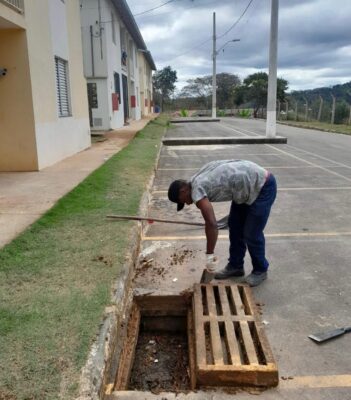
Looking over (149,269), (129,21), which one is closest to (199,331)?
(149,269)

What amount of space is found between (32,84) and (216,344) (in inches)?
284

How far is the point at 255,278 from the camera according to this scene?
13.4ft

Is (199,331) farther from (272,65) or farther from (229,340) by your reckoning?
(272,65)

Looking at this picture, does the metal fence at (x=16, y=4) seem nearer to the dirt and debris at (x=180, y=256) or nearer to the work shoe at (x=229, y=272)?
the dirt and debris at (x=180, y=256)

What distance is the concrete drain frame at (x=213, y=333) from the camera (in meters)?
2.67

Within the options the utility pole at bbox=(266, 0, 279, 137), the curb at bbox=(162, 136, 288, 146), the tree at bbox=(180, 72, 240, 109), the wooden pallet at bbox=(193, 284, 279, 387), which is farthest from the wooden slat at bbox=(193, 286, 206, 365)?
the tree at bbox=(180, 72, 240, 109)

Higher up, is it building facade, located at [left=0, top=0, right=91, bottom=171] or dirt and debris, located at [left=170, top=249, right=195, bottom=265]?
building facade, located at [left=0, top=0, right=91, bottom=171]

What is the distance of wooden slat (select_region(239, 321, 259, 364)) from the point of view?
279 cm

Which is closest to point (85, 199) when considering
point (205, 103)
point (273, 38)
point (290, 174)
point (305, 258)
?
point (305, 258)

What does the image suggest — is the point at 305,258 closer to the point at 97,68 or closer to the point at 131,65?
the point at 97,68

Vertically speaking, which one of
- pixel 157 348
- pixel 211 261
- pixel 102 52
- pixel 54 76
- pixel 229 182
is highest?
pixel 102 52

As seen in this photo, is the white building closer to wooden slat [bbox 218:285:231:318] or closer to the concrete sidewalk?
the concrete sidewalk

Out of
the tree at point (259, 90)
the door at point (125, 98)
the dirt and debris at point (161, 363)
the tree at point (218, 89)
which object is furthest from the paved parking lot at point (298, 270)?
the tree at point (218, 89)

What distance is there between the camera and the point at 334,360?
115 inches
